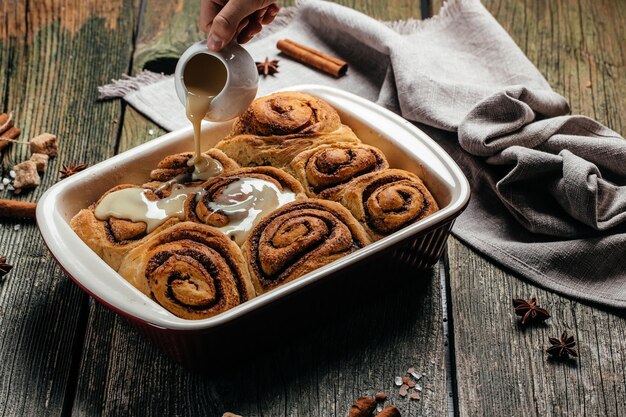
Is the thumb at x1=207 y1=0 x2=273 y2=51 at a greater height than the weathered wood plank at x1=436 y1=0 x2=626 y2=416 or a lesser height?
greater

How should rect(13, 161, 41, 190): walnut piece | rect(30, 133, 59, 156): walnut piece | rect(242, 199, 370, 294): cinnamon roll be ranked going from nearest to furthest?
rect(242, 199, 370, 294): cinnamon roll, rect(13, 161, 41, 190): walnut piece, rect(30, 133, 59, 156): walnut piece

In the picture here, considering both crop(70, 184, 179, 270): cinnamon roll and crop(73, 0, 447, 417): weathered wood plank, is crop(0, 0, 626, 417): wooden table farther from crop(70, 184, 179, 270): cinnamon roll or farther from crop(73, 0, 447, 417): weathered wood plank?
crop(70, 184, 179, 270): cinnamon roll

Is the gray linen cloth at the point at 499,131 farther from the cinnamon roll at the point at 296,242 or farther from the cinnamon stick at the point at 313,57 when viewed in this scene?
the cinnamon roll at the point at 296,242

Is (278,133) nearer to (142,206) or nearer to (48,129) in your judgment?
(142,206)

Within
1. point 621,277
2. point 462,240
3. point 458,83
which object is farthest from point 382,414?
point 458,83

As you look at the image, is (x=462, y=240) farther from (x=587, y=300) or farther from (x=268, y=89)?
(x=268, y=89)

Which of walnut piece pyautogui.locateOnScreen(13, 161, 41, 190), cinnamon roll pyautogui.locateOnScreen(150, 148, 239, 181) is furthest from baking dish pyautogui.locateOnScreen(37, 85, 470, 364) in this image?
walnut piece pyautogui.locateOnScreen(13, 161, 41, 190)

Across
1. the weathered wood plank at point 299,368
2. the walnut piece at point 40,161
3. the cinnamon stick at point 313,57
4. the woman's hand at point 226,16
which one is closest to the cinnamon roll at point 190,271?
the weathered wood plank at point 299,368
